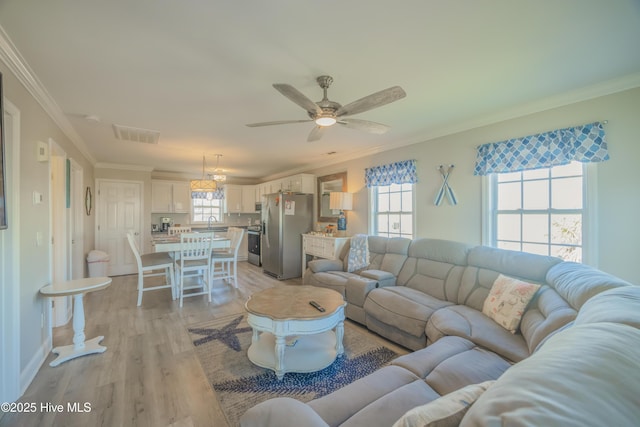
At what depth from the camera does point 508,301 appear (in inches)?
85.7

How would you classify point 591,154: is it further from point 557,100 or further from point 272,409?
point 272,409

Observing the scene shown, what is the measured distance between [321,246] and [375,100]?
3.47 m

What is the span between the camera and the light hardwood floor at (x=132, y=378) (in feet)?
5.73

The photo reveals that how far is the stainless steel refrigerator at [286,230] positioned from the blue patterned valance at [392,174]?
5.77 ft

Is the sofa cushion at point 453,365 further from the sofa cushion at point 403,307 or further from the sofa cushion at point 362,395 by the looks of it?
the sofa cushion at point 403,307

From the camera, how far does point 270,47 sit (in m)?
1.76

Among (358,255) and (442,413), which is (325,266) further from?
(442,413)

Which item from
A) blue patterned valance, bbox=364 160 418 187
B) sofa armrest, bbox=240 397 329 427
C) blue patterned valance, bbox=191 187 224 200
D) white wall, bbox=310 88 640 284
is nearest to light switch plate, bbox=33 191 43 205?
sofa armrest, bbox=240 397 329 427

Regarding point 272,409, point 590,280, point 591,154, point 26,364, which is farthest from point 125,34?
point 591,154

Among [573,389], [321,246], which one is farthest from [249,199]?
[573,389]

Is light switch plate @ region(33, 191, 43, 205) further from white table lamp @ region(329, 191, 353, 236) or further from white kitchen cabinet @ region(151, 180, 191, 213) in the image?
white kitchen cabinet @ region(151, 180, 191, 213)

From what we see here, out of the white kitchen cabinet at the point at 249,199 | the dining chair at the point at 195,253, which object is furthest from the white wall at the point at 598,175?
the white kitchen cabinet at the point at 249,199

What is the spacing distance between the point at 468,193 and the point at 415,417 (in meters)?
3.14

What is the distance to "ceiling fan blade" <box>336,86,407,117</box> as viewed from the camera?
1777 millimetres
